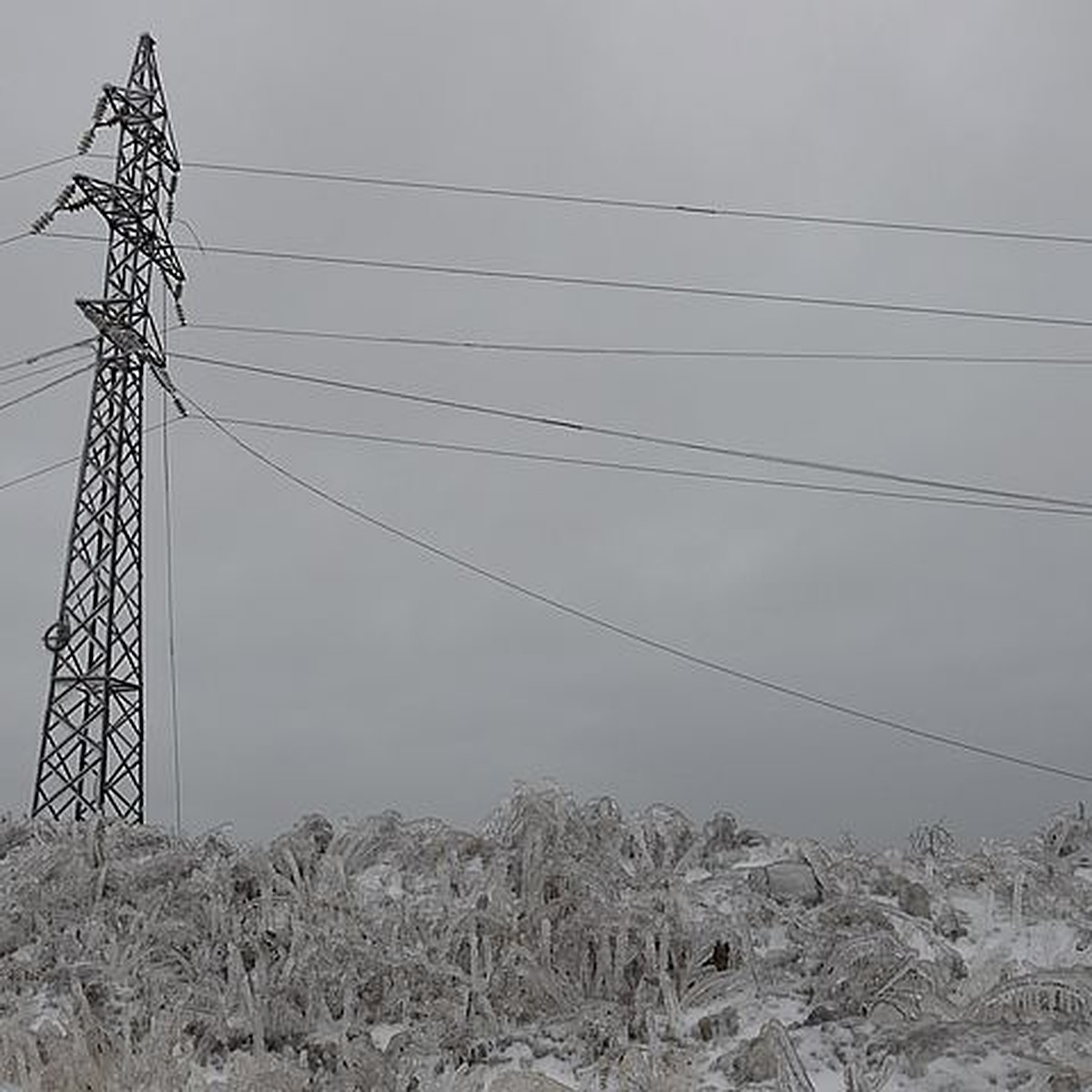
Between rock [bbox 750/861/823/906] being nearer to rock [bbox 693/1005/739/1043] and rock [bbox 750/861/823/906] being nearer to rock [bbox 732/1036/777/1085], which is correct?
rock [bbox 693/1005/739/1043]

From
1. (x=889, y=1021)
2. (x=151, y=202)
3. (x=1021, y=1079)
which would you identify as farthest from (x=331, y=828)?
(x=151, y=202)

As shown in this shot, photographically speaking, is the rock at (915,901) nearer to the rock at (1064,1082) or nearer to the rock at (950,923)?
the rock at (950,923)

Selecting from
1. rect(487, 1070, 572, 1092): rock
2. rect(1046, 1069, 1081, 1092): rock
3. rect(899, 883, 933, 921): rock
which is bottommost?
rect(487, 1070, 572, 1092): rock

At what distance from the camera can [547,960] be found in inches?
349

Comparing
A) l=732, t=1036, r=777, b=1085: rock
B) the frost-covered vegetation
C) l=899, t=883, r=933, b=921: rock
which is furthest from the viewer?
l=899, t=883, r=933, b=921: rock

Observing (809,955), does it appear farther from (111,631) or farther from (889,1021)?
(111,631)

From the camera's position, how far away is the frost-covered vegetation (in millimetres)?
7562

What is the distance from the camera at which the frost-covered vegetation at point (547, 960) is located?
298 inches

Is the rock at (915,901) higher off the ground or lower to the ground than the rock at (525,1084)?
higher

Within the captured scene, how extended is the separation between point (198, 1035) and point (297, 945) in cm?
95

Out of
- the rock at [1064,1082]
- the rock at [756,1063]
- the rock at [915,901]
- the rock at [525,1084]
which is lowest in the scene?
the rock at [525,1084]

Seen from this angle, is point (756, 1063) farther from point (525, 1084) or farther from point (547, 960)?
point (547, 960)

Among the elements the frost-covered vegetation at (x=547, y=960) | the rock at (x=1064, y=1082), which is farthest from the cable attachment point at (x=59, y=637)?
the rock at (x=1064, y=1082)

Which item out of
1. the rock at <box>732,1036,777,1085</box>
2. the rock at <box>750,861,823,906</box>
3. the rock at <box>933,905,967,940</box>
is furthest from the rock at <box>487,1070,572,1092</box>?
the rock at <box>933,905,967,940</box>
